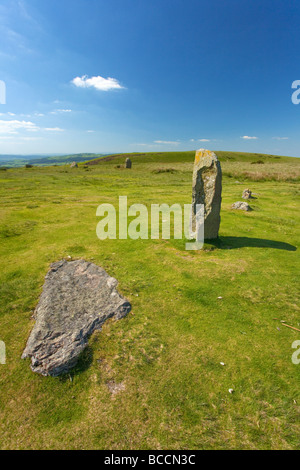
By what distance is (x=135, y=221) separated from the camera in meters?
15.9

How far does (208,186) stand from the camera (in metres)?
11.3

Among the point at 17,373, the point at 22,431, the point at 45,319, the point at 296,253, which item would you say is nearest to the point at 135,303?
the point at 45,319

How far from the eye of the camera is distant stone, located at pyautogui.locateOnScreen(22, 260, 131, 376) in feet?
17.0

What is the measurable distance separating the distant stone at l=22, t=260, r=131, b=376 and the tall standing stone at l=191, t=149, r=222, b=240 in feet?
20.6

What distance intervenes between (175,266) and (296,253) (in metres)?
6.29
